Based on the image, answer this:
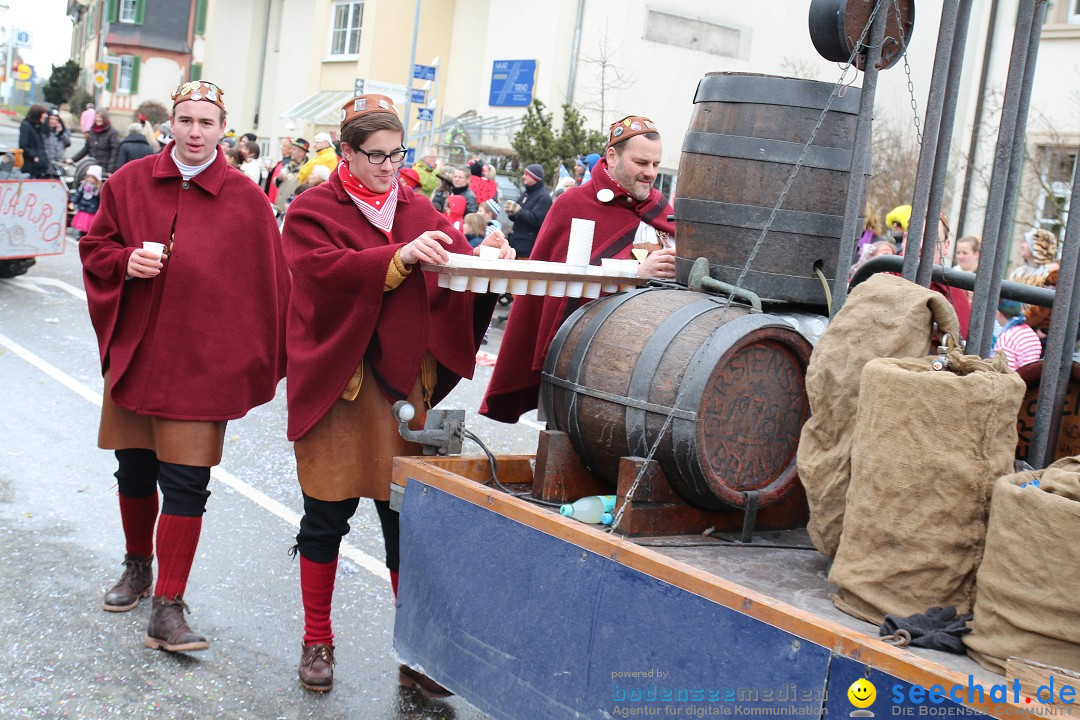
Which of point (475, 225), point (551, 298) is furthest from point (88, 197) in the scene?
point (551, 298)

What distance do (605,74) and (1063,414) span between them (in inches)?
736

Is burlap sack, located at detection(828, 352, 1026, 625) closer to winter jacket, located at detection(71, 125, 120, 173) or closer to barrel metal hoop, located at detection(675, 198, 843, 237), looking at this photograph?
barrel metal hoop, located at detection(675, 198, 843, 237)

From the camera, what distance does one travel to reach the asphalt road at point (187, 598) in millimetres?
3551

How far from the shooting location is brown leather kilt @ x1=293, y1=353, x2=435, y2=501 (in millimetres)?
3582

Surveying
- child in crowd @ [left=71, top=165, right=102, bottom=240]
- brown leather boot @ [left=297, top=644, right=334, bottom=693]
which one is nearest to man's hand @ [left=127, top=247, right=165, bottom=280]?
brown leather boot @ [left=297, top=644, right=334, bottom=693]

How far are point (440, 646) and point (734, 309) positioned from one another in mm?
1266

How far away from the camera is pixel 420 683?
3730 mm

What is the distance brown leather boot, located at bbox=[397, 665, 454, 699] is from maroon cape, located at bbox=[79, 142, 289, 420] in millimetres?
1027

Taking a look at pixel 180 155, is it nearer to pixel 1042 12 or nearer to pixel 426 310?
pixel 426 310

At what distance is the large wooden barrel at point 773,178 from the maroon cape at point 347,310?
0.83 meters

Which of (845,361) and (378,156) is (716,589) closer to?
(845,361)

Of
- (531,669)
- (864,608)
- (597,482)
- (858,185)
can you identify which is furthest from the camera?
(597,482)

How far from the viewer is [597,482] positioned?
135 inches

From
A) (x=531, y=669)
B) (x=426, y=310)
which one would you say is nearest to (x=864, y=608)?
(x=531, y=669)
